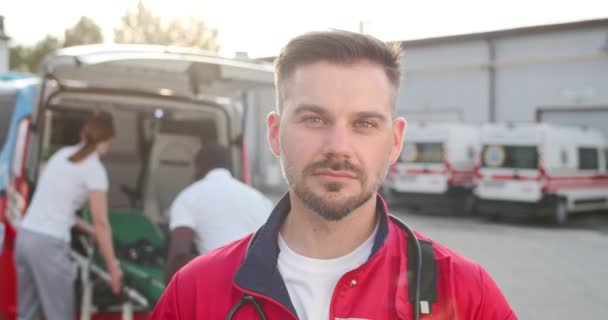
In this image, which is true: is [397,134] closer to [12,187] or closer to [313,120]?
[313,120]

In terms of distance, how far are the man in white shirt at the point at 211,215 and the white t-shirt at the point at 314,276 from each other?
2365mm

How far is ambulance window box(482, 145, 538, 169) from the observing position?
16.1 meters

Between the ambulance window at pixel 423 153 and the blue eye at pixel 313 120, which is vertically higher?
the blue eye at pixel 313 120

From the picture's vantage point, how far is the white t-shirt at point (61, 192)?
4398 mm

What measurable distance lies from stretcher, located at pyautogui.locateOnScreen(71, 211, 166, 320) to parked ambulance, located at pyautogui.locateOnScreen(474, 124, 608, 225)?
1223cm

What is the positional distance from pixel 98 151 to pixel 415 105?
20184mm

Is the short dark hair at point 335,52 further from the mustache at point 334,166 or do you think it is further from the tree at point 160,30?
the tree at point 160,30

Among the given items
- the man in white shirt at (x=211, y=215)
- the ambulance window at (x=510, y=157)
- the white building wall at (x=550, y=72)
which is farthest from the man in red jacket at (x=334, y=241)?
the white building wall at (x=550, y=72)

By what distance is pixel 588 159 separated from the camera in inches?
688

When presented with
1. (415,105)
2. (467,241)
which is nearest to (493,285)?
(467,241)

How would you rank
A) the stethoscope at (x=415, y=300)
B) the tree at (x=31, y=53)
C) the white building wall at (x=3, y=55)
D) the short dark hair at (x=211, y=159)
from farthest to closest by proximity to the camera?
1. the tree at (x=31, y=53)
2. the white building wall at (x=3, y=55)
3. the short dark hair at (x=211, y=159)
4. the stethoscope at (x=415, y=300)

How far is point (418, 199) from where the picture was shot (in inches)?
727

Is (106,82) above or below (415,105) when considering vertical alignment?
above

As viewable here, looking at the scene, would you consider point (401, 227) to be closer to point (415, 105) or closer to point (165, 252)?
point (165, 252)
